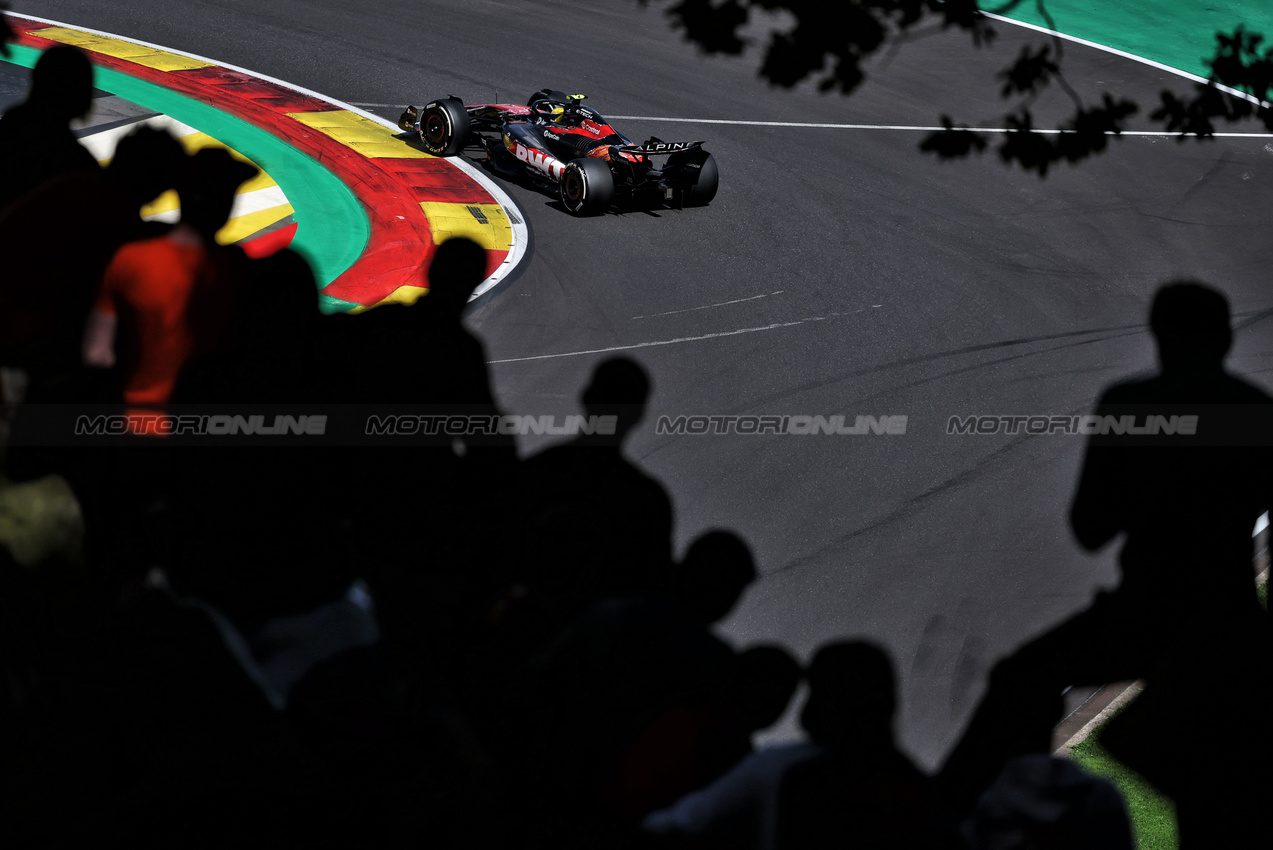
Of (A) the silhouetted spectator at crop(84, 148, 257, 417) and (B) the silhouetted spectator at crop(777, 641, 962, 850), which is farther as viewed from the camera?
(A) the silhouetted spectator at crop(84, 148, 257, 417)

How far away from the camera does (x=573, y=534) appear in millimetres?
4008

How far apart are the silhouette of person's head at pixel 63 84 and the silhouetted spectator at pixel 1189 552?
4.79 m

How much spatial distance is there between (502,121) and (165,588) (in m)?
9.59

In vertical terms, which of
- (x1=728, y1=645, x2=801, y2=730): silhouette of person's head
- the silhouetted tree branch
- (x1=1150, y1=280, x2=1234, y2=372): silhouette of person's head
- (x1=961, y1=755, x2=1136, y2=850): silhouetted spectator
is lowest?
(x1=728, y1=645, x2=801, y2=730): silhouette of person's head

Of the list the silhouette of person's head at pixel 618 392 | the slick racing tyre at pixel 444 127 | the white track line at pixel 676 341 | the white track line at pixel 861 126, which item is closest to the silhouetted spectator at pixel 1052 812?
the silhouette of person's head at pixel 618 392

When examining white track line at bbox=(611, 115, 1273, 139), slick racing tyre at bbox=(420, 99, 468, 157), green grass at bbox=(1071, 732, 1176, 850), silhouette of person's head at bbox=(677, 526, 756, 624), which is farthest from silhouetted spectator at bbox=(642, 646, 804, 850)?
white track line at bbox=(611, 115, 1273, 139)

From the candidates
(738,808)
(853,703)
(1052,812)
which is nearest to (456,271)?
(853,703)

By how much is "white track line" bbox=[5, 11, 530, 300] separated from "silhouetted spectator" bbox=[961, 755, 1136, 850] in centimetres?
686

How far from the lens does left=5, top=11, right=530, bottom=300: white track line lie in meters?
9.88

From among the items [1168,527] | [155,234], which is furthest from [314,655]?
[1168,527]

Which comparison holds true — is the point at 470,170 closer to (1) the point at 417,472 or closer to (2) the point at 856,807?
(1) the point at 417,472

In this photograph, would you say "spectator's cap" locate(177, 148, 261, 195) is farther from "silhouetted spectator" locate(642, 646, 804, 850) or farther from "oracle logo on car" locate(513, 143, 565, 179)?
"oracle logo on car" locate(513, 143, 565, 179)

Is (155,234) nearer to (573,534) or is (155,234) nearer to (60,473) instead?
(60,473)

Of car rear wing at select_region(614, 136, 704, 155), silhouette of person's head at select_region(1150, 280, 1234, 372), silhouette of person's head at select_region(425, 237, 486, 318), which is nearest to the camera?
silhouette of person's head at select_region(1150, 280, 1234, 372)
